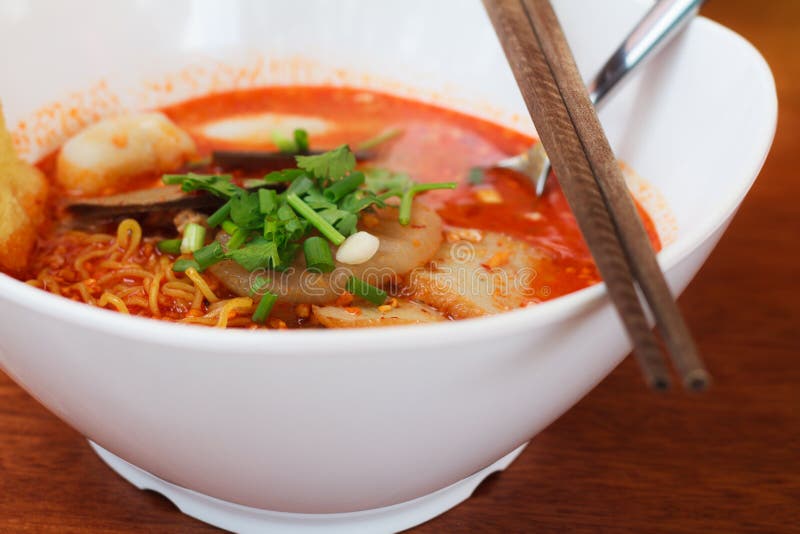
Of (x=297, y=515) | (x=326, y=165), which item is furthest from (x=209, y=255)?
(x=297, y=515)

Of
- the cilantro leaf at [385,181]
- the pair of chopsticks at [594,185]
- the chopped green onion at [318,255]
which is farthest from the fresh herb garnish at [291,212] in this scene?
the pair of chopsticks at [594,185]

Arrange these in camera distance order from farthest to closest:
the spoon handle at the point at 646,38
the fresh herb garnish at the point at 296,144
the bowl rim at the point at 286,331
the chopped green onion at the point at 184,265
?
the fresh herb garnish at the point at 296,144
the spoon handle at the point at 646,38
the chopped green onion at the point at 184,265
the bowl rim at the point at 286,331

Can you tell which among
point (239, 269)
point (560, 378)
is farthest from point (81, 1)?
point (560, 378)

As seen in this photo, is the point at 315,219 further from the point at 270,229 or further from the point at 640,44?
the point at 640,44

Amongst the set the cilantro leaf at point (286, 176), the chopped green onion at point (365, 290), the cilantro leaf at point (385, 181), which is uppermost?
the cilantro leaf at point (286, 176)

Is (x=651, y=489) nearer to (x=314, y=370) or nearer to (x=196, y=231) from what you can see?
(x=314, y=370)

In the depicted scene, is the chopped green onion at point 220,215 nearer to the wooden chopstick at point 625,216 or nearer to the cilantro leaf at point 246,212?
the cilantro leaf at point 246,212

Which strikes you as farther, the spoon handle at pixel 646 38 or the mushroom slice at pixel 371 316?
the spoon handle at pixel 646 38

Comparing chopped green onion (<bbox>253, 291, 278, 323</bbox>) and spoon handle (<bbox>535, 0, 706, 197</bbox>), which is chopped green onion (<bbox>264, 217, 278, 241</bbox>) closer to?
chopped green onion (<bbox>253, 291, 278, 323</bbox>)
